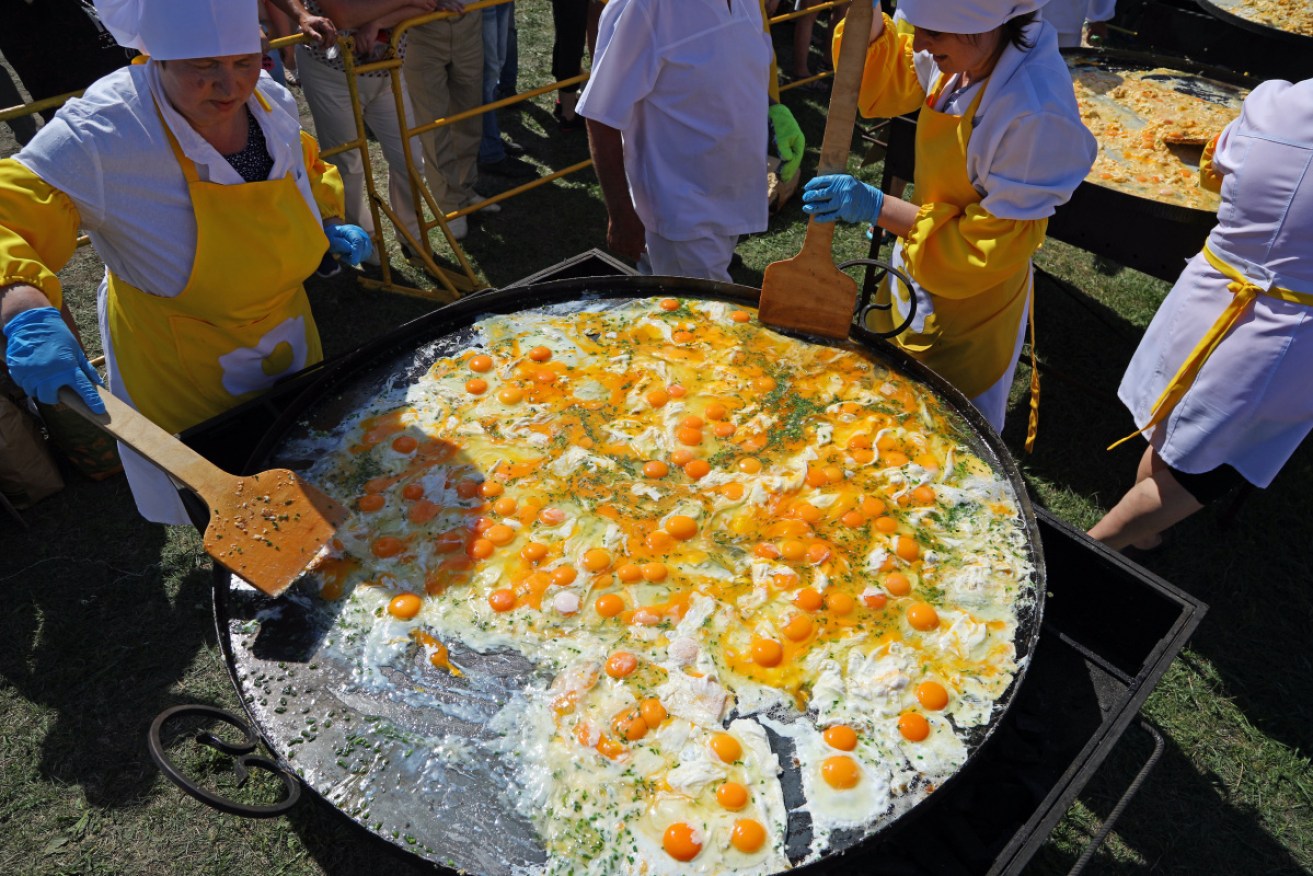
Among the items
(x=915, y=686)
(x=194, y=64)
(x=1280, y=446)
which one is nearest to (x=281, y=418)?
(x=194, y=64)

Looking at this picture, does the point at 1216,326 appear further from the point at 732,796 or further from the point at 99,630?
the point at 99,630

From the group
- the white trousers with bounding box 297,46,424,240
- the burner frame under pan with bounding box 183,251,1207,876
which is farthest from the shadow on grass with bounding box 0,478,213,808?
the white trousers with bounding box 297,46,424,240

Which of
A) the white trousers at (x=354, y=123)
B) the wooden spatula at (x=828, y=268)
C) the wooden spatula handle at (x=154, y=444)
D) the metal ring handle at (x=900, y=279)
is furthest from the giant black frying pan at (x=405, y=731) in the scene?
Answer: the white trousers at (x=354, y=123)

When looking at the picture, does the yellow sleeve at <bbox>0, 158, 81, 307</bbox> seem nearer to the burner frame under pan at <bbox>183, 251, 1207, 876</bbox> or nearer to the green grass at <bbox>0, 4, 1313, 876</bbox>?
the burner frame under pan at <bbox>183, 251, 1207, 876</bbox>

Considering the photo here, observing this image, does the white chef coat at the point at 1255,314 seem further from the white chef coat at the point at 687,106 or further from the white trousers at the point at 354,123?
the white trousers at the point at 354,123

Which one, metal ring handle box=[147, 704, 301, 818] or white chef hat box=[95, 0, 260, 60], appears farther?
white chef hat box=[95, 0, 260, 60]

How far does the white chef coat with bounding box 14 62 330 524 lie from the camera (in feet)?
8.16

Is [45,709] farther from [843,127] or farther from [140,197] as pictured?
[843,127]

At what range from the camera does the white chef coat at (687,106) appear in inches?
146

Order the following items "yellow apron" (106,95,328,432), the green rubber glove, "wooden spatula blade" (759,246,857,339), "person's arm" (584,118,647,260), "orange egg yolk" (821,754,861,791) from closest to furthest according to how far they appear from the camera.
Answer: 1. "orange egg yolk" (821,754,861,791)
2. "yellow apron" (106,95,328,432)
3. "wooden spatula blade" (759,246,857,339)
4. "person's arm" (584,118,647,260)
5. the green rubber glove

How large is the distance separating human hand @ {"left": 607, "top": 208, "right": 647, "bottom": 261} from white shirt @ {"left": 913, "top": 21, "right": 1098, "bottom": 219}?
1978mm

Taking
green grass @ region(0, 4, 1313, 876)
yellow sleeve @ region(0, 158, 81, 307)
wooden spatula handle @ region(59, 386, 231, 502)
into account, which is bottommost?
green grass @ region(0, 4, 1313, 876)

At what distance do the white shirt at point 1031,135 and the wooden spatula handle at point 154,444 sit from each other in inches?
97.5

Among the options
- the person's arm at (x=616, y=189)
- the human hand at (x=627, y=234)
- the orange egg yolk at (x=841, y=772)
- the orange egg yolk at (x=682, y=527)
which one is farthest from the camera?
the human hand at (x=627, y=234)
